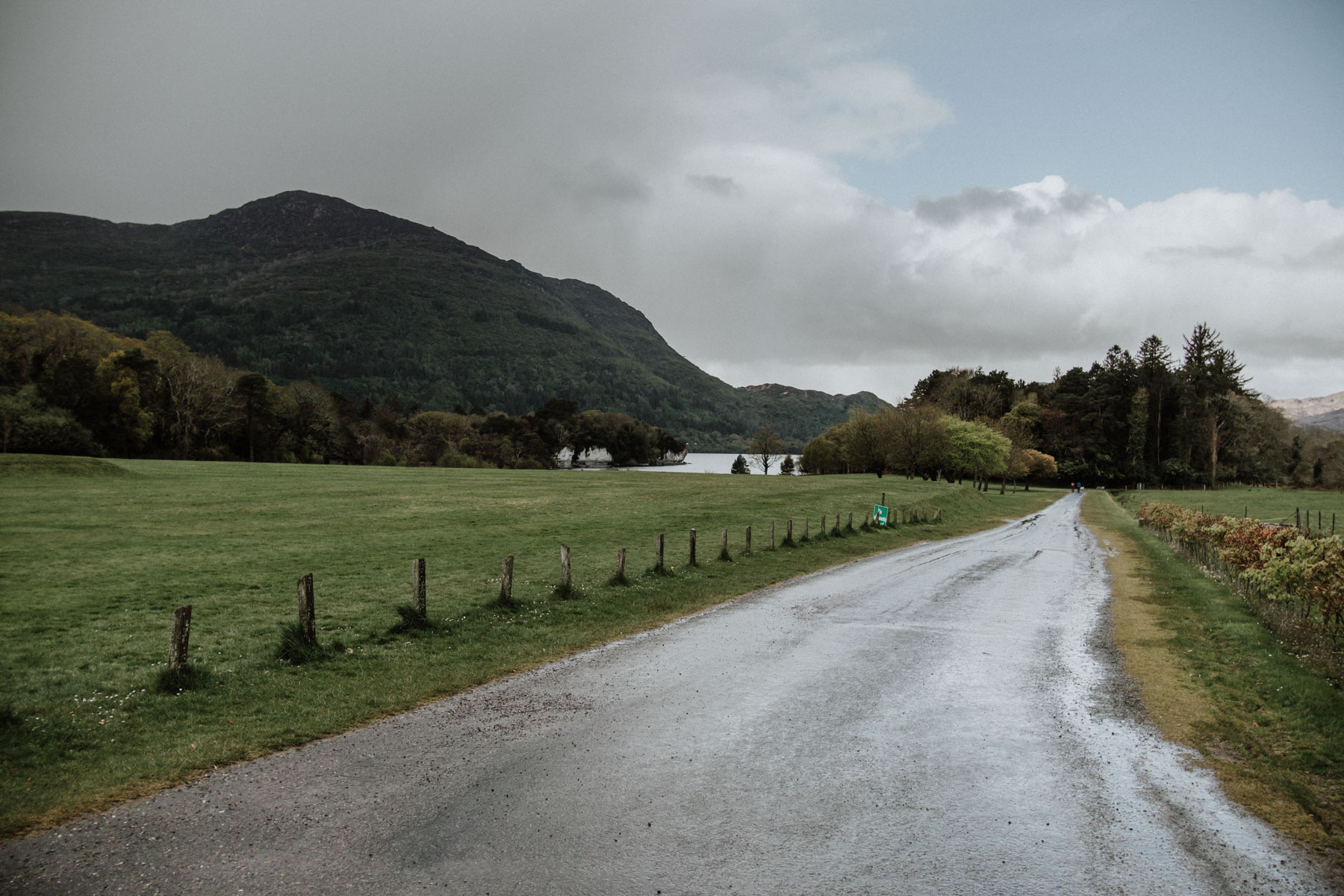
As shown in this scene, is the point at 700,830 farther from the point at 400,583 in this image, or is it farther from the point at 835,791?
the point at 400,583

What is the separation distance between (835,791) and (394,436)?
131206 millimetres

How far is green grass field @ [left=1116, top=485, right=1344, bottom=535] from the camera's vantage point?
55.7 metres

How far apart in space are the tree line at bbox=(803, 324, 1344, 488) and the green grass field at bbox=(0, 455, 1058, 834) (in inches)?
3353

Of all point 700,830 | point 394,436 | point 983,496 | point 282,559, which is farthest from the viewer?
point 394,436

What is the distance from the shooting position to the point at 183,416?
87.6 meters

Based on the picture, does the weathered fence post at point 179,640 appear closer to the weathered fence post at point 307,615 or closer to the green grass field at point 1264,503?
the weathered fence post at point 307,615

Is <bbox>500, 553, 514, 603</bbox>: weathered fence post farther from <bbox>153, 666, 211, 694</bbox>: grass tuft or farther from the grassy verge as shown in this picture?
the grassy verge

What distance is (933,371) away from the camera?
5827 inches

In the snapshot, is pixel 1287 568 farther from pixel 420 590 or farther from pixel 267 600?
pixel 267 600

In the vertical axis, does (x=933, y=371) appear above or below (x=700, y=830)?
above

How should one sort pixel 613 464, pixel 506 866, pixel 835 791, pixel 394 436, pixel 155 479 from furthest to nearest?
pixel 613 464
pixel 394 436
pixel 155 479
pixel 835 791
pixel 506 866

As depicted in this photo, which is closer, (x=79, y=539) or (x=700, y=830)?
(x=700, y=830)

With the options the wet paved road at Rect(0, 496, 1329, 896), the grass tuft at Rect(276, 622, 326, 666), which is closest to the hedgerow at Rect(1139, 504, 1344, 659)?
the wet paved road at Rect(0, 496, 1329, 896)

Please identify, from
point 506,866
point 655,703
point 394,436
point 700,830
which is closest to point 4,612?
point 655,703
